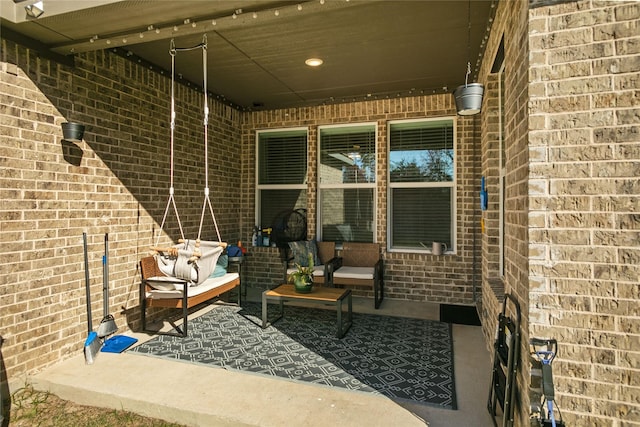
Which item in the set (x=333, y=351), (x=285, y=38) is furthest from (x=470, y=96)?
(x=333, y=351)

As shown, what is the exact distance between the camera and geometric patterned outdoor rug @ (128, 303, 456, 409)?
9.34ft

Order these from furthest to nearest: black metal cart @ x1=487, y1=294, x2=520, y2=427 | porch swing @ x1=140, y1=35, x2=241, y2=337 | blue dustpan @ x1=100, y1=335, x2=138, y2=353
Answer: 1. porch swing @ x1=140, y1=35, x2=241, y2=337
2. blue dustpan @ x1=100, y1=335, x2=138, y2=353
3. black metal cart @ x1=487, y1=294, x2=520, y2=427

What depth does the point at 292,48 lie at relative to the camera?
12.6 feet

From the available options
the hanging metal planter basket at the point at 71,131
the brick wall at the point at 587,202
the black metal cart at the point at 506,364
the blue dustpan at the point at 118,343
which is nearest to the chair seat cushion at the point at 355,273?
the black metal cart at the point at 506,364

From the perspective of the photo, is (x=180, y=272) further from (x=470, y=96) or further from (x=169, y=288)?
(x=470, y=96)

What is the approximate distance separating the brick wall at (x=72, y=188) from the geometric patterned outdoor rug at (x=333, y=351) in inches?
31.7

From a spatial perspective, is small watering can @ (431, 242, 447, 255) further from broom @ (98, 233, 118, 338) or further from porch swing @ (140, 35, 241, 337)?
broom @ (98, 233, 118, 338)

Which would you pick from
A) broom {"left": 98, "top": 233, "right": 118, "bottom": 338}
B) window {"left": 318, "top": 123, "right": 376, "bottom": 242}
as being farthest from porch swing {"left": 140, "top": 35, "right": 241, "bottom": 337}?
window {"left": 318, "top": 123, "right": 376, "bottom": 242}

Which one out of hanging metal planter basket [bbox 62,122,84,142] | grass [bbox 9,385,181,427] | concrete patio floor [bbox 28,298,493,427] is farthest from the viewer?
hanging metal planter basket [bbox 62,122,84,142]

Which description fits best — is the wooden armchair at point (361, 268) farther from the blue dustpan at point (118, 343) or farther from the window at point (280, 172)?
the blue dustpan at point (118, 343)

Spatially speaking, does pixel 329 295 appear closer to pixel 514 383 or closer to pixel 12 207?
pixel 514 383

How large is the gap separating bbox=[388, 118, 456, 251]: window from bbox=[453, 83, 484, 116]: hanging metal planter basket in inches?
95.9

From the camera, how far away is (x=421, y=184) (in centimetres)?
556

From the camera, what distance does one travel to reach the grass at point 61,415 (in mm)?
2469
